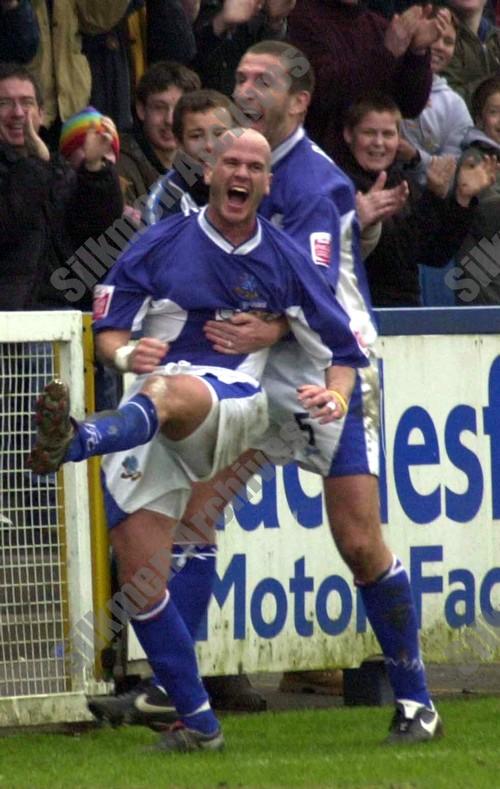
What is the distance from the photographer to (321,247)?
606cm

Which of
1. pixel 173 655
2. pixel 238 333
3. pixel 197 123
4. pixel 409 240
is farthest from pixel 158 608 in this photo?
pixel 409 240

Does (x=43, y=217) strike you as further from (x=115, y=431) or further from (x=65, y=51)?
(x=115, y=431)

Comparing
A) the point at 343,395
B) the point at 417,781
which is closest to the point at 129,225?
the point at 343,395

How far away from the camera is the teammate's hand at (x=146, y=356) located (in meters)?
5.62

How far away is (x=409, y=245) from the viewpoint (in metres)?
8.84

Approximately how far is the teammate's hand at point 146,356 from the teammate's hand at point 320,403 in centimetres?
48

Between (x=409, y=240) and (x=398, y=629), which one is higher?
(x=409, y=240)

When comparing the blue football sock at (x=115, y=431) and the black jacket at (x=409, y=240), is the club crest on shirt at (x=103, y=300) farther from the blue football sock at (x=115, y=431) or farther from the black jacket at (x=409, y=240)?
the black jacket at (x=409, y=240)

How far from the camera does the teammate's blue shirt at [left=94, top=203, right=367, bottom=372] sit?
5.86 metres

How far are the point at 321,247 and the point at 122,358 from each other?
846 millimetres

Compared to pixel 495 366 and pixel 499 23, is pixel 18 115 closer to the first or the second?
pixel 495 366

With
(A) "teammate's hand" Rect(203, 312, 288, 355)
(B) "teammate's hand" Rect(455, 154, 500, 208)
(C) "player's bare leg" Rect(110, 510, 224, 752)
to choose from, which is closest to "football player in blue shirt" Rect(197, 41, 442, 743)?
(A) "teammate's hand" Rect(203, 312, 288, 355)

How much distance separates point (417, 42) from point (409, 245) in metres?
1.20

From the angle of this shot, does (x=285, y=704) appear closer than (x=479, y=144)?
Yes
